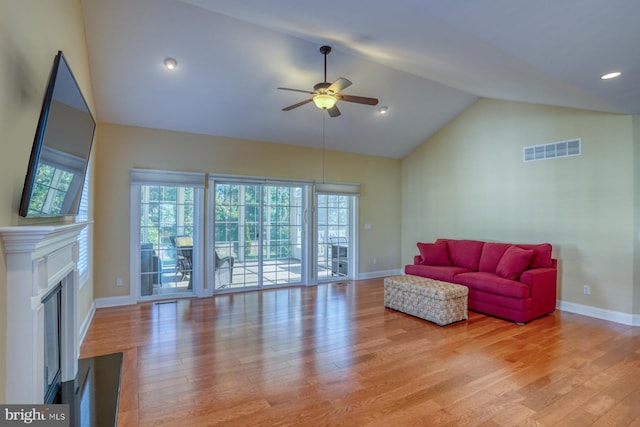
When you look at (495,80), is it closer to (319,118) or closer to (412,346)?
(319,118)

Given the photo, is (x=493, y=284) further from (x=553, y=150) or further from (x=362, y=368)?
(x=362, y=368)

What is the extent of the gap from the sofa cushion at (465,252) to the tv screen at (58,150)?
5.36m

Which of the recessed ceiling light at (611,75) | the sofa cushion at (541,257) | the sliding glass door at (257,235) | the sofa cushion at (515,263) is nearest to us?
the recessed ceiling light at (611,75)

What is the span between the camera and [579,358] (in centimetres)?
318

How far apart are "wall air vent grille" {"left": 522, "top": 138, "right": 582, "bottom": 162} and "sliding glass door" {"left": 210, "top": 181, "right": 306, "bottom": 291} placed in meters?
3.87

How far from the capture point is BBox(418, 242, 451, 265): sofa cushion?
5.75 metres

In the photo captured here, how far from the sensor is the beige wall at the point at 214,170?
482cm

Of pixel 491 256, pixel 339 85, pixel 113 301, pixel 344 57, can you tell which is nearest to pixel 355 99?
pixel 339 85

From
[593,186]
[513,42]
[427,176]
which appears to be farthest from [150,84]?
[593,186]

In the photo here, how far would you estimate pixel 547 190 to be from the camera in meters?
4.96

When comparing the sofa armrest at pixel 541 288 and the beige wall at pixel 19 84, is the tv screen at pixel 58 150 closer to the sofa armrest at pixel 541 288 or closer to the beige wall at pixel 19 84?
the beige wall at pixel 19 84

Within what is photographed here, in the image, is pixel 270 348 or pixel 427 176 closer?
pixel 270 348

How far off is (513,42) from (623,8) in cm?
66

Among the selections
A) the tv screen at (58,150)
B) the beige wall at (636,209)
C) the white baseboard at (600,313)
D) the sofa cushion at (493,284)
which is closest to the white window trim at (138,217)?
the tv screen at (58,150)
